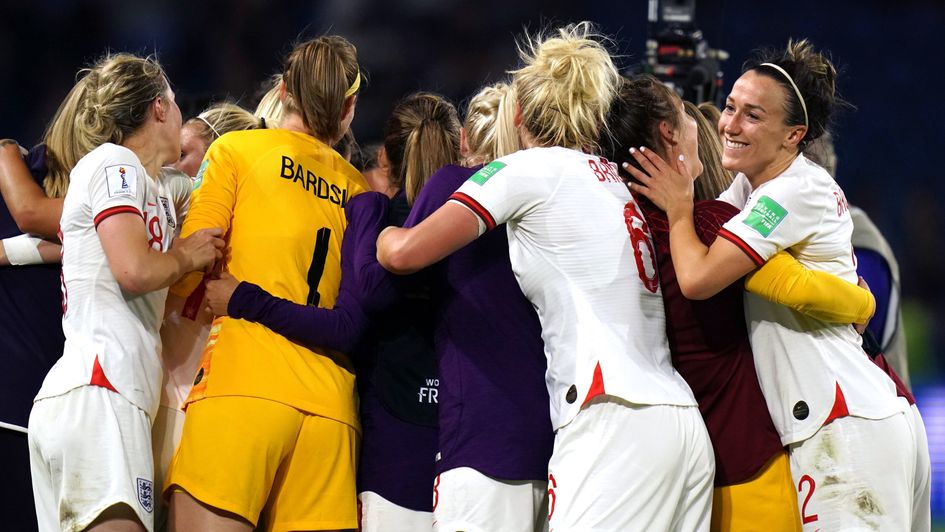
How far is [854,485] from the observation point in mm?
2854

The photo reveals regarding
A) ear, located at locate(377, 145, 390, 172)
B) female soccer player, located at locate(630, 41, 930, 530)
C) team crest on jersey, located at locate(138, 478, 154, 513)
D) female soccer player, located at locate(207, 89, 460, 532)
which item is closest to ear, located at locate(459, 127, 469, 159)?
female soccer player, located at locate(207, 89, 460, 532)

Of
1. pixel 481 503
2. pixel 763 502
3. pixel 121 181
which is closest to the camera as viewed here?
pixel 481 503

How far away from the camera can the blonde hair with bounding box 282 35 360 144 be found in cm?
343

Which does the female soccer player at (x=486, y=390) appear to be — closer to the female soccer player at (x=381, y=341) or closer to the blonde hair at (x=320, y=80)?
the female soccer player at (x=381, y=341)

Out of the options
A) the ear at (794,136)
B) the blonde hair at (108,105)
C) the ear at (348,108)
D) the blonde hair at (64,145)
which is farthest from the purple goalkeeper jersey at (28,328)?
the ear at (794,136)

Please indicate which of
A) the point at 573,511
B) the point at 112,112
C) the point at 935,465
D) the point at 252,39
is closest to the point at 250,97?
the point at 252,39

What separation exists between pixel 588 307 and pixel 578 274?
0.31 feet

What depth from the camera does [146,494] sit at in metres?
3.04

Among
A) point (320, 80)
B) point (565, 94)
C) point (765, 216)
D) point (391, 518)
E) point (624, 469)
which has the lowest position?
point (391, 518)

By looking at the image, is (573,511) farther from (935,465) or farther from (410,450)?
(935,465)

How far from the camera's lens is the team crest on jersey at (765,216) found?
2.86 metres

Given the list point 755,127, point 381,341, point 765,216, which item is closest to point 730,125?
point 755,127

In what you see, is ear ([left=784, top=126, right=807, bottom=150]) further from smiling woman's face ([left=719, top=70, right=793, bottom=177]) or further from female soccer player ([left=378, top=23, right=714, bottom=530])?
female soccer player ([left=378, top=23, right=714, bottom=530])

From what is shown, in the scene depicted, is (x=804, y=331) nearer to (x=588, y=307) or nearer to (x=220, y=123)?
(x=588, y=307)
